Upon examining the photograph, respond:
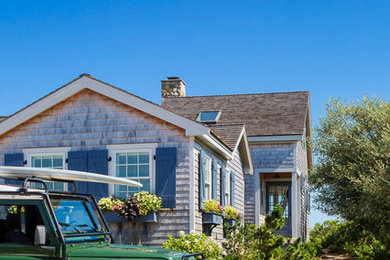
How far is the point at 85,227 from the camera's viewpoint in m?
7.20

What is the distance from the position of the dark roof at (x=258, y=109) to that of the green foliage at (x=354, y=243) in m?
4.28

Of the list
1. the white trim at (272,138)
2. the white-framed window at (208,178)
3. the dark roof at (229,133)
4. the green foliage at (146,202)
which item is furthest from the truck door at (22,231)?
the white trim at (272,138)

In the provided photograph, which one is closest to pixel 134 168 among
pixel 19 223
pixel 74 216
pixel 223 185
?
pixel 223 185

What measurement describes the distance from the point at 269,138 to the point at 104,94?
32.1 ft

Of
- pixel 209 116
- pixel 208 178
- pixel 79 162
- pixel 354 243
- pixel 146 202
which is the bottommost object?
pixel 354 243

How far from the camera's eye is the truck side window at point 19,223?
253 inches

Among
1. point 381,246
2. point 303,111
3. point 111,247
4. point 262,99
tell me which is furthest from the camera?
point 262,99

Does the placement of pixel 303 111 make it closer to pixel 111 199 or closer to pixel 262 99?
pixel 262 99

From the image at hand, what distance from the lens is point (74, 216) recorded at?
7.24m

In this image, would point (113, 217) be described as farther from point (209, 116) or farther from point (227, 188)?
point (209, 116)

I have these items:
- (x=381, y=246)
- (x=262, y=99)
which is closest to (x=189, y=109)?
(x=262, y=99)

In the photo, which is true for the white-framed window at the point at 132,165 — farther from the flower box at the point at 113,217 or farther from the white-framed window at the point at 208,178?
the white-framed window at the point at 208,178

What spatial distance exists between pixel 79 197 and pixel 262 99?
2001cm

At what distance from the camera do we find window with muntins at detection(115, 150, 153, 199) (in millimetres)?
14758
